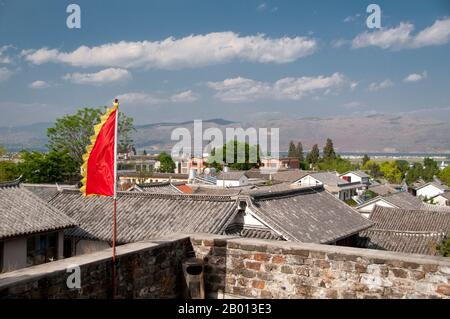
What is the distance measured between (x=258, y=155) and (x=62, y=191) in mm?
86593


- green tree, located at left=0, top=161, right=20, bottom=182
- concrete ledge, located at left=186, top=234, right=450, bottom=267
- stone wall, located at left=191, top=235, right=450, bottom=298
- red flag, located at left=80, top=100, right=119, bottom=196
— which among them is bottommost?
green tree, located at left=0, top=161, right=20, bottom=182

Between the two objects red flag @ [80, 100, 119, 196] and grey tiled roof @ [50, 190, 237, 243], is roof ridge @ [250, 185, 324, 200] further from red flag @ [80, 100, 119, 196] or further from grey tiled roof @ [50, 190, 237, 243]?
red flag @ [80, 100, 119, 196]

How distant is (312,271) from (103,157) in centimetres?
280

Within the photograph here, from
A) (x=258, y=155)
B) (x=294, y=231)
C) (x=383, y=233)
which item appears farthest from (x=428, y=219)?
(x=258, y=155)

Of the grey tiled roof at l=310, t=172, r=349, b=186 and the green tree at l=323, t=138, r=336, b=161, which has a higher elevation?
the green tree at l=323, t=138, r=336, b=161

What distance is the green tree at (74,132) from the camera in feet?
158

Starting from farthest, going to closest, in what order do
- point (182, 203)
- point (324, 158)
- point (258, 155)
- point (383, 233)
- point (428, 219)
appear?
1. point (324, 158)
2. point (258, 155)
3. point (428, 219)
4. point (383, 233)
5. point (182, 203)

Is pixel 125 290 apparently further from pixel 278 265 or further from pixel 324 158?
pixel 324 158

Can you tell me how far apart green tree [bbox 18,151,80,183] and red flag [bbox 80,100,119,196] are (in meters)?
43.2

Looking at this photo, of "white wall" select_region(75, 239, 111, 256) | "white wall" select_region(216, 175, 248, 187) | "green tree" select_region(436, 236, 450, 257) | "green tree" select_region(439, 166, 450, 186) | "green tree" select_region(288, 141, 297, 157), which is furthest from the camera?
"green tree" select_region(288, 141, 297, 157)

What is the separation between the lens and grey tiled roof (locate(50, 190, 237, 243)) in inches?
607

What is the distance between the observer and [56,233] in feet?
57.2

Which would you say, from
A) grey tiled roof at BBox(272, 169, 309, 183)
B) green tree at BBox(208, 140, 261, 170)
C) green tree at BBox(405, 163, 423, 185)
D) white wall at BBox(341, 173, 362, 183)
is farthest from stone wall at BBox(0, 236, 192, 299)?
green tree at BBox(405, 163, 423, 185)

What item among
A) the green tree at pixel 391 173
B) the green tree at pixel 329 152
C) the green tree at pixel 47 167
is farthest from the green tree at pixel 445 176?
the green tree at pixel 47 167
